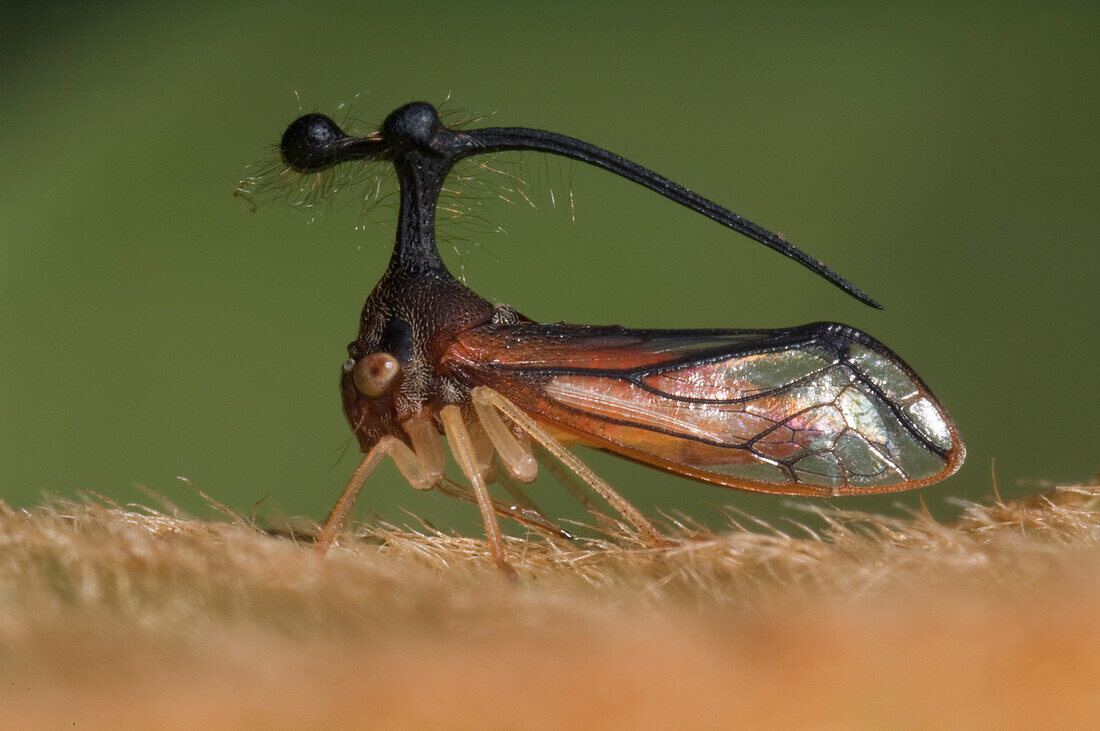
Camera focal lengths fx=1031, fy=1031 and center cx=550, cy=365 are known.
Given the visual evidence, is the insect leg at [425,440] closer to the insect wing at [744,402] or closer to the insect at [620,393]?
the insect at [620,393]

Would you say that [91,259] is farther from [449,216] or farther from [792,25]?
[792,25]

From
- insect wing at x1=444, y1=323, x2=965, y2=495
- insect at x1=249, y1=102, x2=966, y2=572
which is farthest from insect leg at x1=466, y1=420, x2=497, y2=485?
insect wing at x1=444, y1=323, x2=965, y2=495

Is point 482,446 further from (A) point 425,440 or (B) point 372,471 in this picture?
(B) point 372,471

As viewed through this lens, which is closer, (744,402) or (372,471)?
(372,471)

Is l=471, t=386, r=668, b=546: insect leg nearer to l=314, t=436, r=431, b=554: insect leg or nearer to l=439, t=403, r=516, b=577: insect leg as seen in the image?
l=439, t=403, r=516, b=577: insect leg

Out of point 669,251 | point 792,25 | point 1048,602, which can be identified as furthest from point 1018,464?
point 1048,602

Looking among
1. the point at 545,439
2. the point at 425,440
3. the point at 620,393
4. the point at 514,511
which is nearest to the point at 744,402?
the point at 620,393
